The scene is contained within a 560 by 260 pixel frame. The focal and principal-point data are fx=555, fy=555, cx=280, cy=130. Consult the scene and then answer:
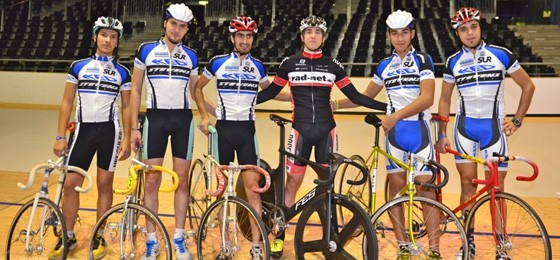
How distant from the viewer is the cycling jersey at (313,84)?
3.88 meters

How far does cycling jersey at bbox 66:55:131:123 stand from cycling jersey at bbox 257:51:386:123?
1224mm

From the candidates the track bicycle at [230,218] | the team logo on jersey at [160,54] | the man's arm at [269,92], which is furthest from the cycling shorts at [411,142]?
the team logo on jersey at [160,54]

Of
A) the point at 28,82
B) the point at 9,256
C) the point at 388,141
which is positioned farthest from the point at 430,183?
the point at 28,82

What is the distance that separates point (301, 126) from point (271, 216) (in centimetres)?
67

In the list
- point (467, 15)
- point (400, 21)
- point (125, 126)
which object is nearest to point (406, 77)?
point (400, 21)

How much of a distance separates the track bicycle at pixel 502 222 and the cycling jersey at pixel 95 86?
2.38 m

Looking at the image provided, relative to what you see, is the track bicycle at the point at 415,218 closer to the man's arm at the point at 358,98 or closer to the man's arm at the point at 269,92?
the man's arm at the point at 358,98

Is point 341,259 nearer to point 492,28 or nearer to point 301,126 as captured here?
point 301,126

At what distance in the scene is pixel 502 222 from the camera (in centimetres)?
346

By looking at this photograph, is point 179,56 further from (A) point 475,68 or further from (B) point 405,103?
(A) point 475,68

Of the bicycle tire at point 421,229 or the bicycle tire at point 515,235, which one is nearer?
the bicycle tire at point 421,229

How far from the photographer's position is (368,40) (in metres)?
14.9

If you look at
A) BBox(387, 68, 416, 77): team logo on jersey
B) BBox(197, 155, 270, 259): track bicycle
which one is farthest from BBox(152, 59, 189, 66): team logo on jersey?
BBox(387, 68, 416, 77): team logo on jersey

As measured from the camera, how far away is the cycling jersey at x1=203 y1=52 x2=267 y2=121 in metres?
3.87
